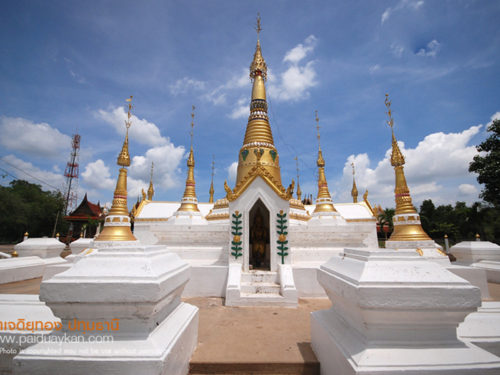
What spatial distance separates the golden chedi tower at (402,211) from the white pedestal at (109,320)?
35.5ft

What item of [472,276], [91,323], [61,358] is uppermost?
[91,323]

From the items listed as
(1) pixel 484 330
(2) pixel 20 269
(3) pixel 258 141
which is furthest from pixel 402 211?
(2) pixel 20 269

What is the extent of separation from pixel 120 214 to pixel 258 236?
6.40 meters

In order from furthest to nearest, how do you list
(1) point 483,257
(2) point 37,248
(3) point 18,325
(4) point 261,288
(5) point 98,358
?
1. (2) point 37,248
2. (1) point 483,257
3. (4) point 261,288
4. (3) point 18,325
5. (5) point 98,358

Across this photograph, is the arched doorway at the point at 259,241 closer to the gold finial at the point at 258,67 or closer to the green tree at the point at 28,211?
the gold finial at the point at 258,67

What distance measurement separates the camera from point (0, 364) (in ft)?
7.79

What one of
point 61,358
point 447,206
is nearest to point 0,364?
point 61,358

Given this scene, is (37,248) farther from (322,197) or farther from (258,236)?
(322,197)

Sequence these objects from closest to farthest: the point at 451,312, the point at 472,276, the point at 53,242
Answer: the point at 451,312
the point at 472,276
the point at 53,242

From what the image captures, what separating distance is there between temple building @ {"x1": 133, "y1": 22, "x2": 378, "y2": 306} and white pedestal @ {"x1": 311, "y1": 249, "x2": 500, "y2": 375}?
5.08 meters

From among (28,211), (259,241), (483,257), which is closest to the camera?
(259,241)

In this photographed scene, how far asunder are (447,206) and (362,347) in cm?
5381

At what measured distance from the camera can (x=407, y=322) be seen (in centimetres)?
203

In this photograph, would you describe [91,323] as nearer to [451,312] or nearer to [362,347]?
[362,347]
